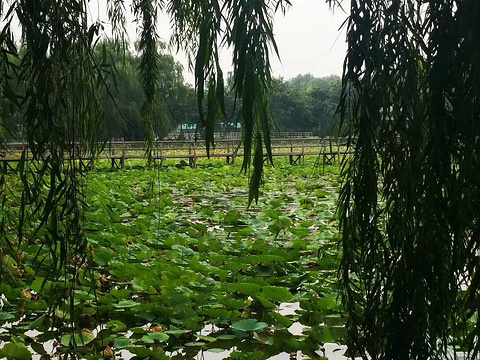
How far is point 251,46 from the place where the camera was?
91cm

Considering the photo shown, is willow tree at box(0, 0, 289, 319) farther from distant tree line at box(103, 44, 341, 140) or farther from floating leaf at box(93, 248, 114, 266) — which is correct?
floating leaf at box(93, 248, 114, 266)

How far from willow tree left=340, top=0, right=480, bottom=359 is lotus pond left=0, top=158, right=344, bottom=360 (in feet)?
0.44

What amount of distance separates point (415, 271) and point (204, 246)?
2.24 metres

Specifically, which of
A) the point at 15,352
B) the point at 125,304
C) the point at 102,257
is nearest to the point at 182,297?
the point at 125,304

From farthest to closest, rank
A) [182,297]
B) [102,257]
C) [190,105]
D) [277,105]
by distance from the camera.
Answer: [190,105], [102,257], [182,297], [277,105]

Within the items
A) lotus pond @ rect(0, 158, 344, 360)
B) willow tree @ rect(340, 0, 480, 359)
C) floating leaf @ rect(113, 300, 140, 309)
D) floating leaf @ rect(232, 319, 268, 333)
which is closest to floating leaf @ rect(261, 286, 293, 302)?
lotus pond @ rect(0, 158, 344, 360)

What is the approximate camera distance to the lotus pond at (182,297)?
5.65 feet

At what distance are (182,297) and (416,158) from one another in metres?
1.26

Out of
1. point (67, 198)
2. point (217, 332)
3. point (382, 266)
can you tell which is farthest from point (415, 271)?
point (217, 332)

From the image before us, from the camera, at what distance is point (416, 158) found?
3.06ft

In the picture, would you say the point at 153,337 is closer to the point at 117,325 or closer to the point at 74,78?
the point at 117,325

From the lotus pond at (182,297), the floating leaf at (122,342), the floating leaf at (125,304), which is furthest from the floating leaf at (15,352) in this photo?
the floating leaf at (125,304)

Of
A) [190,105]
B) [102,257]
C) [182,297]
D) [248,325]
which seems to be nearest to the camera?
[248,325]

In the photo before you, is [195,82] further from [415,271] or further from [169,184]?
[169,184]
